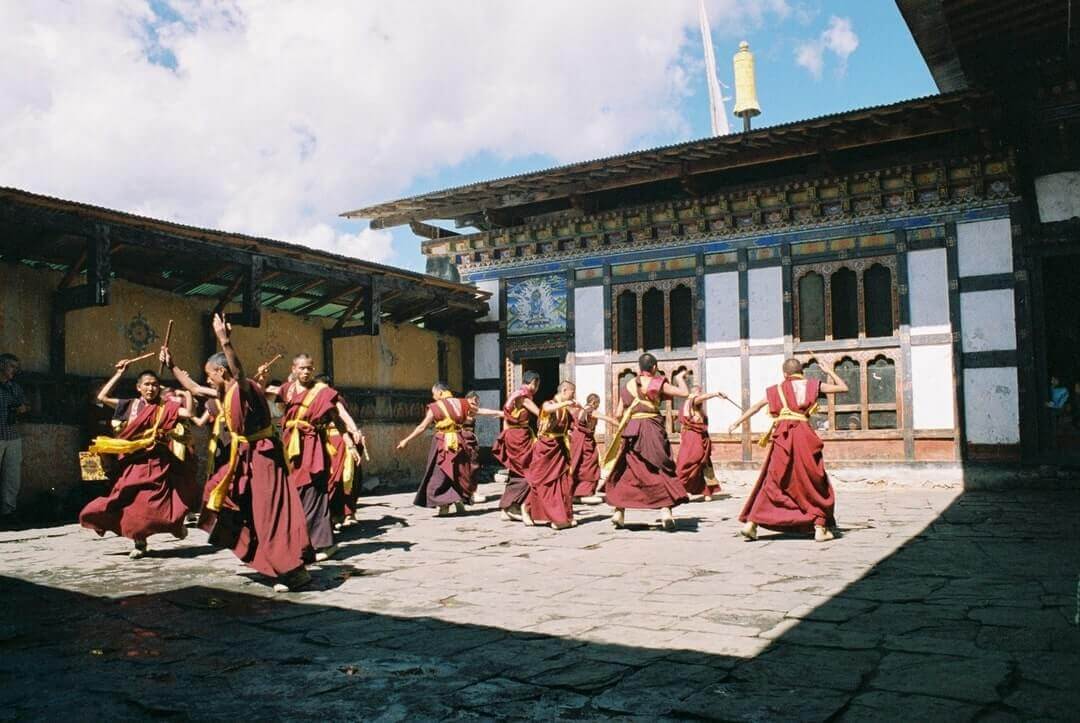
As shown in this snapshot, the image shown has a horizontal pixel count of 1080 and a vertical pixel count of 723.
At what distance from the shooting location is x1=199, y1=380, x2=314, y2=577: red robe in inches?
221

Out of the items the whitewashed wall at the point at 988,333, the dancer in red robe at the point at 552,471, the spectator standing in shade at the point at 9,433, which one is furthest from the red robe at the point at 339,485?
the whitewashed wall at the point at 988,333

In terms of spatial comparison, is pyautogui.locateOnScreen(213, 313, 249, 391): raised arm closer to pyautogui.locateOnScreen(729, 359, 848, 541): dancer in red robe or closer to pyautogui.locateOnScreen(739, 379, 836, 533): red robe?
pyautogui.locateOnScreen(729, 359, 848, 541): dancer in red robe

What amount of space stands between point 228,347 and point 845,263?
1115 cm

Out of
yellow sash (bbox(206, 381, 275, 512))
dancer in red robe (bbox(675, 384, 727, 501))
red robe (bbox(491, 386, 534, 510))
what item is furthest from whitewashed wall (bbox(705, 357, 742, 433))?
yellow sash (bbox(206, 381, 275, 512))

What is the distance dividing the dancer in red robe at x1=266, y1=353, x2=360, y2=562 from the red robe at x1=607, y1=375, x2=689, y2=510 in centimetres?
278

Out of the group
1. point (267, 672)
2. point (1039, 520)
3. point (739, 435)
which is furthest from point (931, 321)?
point (267, 672)

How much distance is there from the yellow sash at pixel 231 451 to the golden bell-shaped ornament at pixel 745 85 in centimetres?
1997

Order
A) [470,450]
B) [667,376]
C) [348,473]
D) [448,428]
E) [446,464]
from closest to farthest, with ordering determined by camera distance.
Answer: [348,473] < [446,464] < [448,428] < [470,450] < [667,376]

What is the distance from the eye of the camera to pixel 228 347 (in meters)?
5.13

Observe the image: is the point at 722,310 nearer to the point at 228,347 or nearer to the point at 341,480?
the point at 341,480

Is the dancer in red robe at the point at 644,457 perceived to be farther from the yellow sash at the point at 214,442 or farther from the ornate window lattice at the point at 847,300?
the ornate window lattice at the point at 847,300

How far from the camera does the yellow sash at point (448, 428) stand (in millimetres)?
10594

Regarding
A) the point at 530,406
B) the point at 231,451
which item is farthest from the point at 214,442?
the point at 530,406

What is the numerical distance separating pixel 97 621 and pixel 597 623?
276 centimetres
